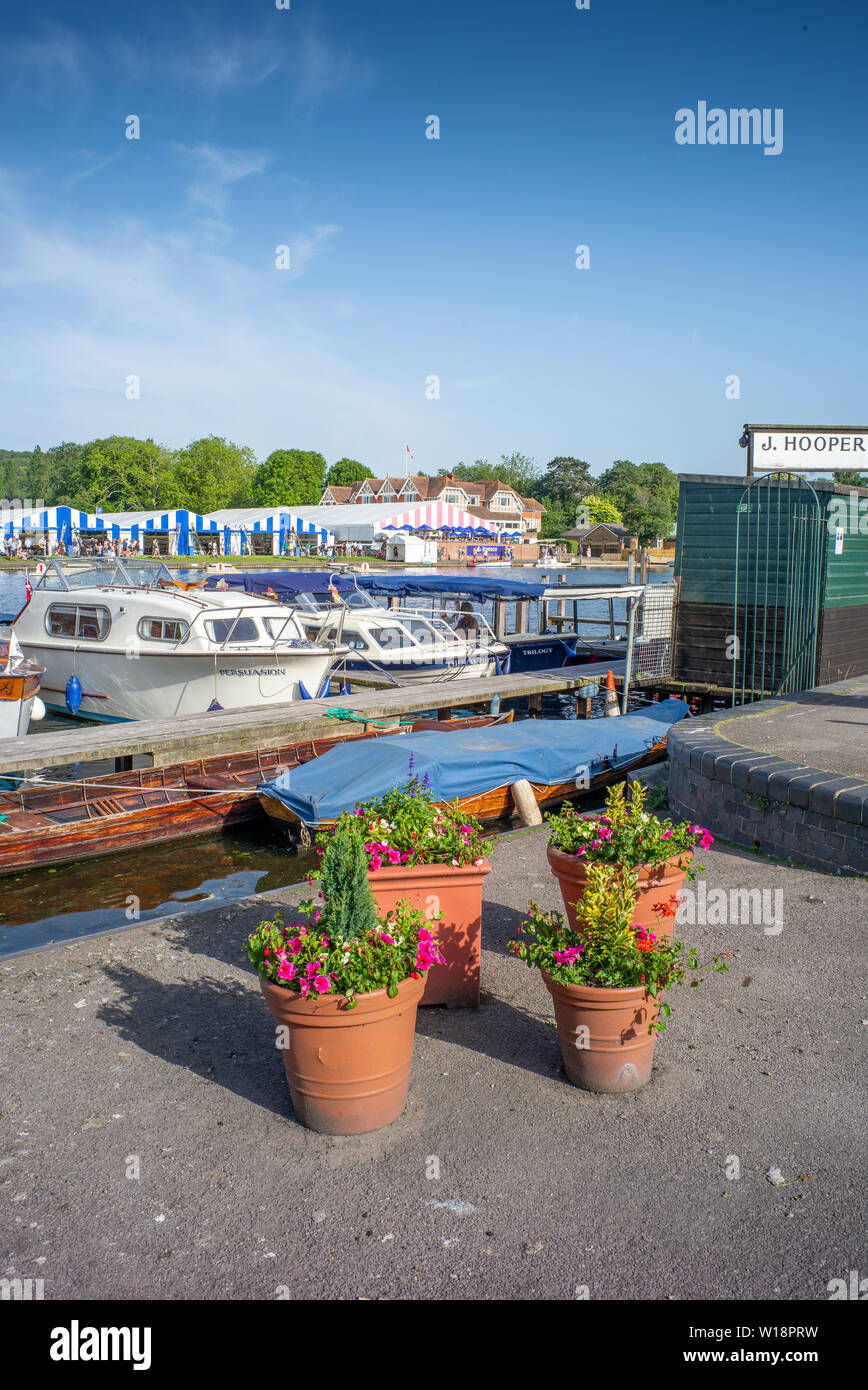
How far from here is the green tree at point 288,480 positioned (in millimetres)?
129500

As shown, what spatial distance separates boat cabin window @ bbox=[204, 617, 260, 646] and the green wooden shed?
841 centimetres

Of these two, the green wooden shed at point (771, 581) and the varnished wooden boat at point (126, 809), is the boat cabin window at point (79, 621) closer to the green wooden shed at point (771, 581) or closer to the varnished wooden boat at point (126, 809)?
the varnished wooden boat at point (126, 809)

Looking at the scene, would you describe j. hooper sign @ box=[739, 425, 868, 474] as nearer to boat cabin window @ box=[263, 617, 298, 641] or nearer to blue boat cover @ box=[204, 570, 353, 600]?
boat cabin window @ box=[263, 617, 298, 641]

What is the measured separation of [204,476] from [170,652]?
10530cm

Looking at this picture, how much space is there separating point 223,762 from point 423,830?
9470mm

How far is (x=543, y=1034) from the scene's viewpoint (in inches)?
214

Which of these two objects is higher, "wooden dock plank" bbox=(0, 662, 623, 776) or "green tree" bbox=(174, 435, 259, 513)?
"green tree" bbox=(174, 435, 259, 513)

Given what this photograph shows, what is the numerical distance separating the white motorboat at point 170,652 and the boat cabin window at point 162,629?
0.8 inches

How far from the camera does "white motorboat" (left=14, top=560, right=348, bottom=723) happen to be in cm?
1762

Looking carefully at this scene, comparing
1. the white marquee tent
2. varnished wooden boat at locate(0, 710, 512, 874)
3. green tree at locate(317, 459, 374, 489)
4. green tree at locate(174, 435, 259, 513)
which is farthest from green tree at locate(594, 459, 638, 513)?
varnished wooden boat at locate(0, 710, 512, 874)

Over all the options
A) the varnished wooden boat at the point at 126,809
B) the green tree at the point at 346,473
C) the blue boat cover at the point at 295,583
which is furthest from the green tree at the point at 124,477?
the varnished wooden boat at the point at 126,809

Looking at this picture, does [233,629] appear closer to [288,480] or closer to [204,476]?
[204,476]

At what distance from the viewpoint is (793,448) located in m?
13.1

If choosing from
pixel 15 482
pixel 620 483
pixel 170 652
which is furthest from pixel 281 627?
pixel 15 482
